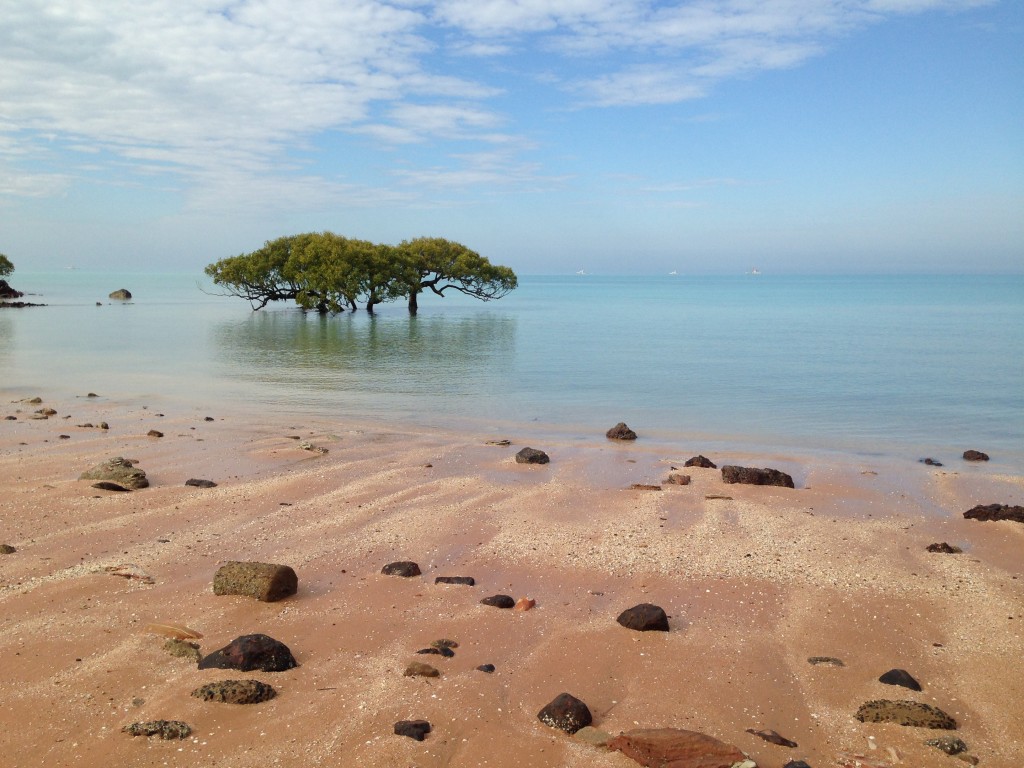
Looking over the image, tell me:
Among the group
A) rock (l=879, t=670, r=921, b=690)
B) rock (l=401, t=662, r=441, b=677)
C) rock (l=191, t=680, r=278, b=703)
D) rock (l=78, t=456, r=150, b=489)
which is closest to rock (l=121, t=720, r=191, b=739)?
rock (l=191, t=680, r=278, b=703)

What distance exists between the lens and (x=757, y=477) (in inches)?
454

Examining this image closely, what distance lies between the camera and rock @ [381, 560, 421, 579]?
24.5 ft

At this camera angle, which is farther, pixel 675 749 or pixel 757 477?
pixel 757 477

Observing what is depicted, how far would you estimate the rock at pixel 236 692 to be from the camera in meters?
5.01

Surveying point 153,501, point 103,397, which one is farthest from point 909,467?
point 103,397

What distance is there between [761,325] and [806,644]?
50766 mm

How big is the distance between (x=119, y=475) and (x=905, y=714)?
958 cm

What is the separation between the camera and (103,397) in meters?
20.2

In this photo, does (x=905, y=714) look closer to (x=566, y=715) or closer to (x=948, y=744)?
(x=948, y=744)

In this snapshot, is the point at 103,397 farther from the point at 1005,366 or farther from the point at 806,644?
the point at 1005,366

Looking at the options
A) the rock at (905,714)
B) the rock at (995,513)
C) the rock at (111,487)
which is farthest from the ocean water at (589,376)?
the rock at (905,714)

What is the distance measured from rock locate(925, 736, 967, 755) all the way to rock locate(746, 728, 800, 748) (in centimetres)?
82

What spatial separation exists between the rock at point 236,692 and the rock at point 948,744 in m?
4.13

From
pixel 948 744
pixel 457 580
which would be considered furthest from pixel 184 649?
pixel 948 744
